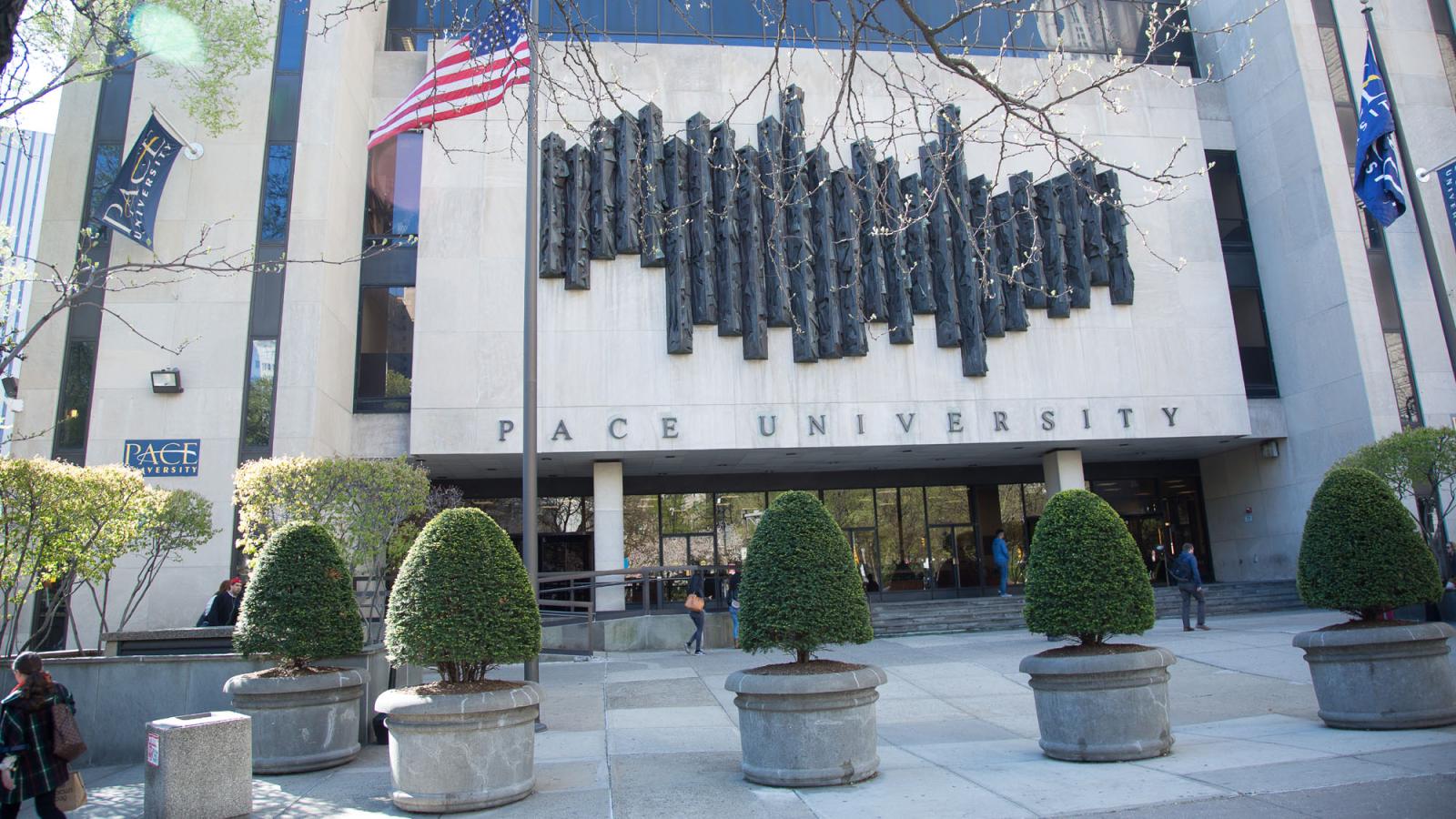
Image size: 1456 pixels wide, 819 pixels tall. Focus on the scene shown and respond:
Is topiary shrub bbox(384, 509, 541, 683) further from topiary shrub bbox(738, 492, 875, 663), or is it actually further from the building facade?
the building facade

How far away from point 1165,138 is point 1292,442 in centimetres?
919

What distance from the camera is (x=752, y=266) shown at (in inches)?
891

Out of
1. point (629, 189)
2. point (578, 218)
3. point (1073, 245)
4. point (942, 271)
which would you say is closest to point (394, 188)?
point (578, 218)

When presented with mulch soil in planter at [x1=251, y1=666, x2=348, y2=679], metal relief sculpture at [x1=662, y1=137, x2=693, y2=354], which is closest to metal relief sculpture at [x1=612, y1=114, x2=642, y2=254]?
metal relief sculpture at [x1=662, y1=137, x2=693, y2=354]

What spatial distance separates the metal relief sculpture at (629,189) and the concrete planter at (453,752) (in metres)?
16.8

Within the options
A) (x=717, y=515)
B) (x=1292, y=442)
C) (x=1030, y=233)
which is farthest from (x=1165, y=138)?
(x=717, y=515)

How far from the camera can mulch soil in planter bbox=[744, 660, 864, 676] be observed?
7352 mm

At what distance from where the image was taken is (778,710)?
7.20 m

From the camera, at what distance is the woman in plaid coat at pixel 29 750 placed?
619 cm

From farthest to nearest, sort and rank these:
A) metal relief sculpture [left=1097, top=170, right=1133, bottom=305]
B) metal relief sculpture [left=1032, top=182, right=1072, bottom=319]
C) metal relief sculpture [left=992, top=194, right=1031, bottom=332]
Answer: metal relief sculpture [left=1097, top=170, right=1133, bottom=305], metal relief sculpture [left=1032, top=182, right=1072, bottom=319], metal relief sculpture [left=992, top=194, right=1031, bottom=332]

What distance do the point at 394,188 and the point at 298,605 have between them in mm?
17636

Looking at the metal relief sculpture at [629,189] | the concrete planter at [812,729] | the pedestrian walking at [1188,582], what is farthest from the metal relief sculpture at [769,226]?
the concrete planter at [812,729]

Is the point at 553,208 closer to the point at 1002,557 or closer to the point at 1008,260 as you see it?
the point at 1008,260

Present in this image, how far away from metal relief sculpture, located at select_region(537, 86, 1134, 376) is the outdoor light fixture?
8.25 meters
